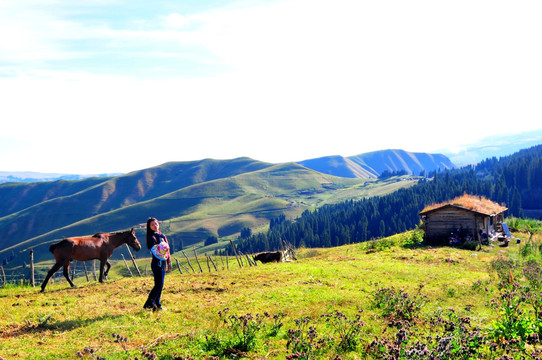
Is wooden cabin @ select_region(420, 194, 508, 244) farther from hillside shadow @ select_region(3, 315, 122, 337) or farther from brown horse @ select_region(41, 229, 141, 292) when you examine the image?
hillside shadow @ select_region(3, 315, 122, 337)

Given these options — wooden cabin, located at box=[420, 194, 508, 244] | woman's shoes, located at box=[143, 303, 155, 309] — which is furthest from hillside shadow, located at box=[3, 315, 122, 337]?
wooden cabin, located at box=[420, 194, 508, 244]

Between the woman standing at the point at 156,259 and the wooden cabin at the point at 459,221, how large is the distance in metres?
32.8

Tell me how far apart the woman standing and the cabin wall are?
33236mm

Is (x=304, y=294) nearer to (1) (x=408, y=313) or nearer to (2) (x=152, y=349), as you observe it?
(1) (x=408, y=313)

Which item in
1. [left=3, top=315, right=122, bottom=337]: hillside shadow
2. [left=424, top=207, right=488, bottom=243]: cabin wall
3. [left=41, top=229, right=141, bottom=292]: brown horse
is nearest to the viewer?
[left=3, top=315, right=122, bottom=337]: hillside shadow

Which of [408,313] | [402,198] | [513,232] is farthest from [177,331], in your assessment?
[402,198]

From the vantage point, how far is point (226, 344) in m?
9.41

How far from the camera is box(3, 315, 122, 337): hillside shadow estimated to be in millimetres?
10987

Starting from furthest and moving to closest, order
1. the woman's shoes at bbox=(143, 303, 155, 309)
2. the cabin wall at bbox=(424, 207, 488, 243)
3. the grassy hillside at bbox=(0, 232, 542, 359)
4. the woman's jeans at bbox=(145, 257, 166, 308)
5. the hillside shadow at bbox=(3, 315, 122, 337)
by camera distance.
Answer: the cabin wall at bbox=(424, 207, 488, 243) < the woman's shoes at bbox=(143, 303, 155, 309) < the woman's jeans at bbox=(145, 257, 166, 308) < the hillside shadow at bbox=(3, 315, 122, 337) < the grassy hillside at bbox=(0, 232, 542, 359)

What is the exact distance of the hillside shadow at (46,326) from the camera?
1099 cm

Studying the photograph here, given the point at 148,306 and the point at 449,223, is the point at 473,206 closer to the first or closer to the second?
the point at 449,223

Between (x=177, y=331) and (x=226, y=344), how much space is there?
7.39ft

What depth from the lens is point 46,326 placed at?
453 inches

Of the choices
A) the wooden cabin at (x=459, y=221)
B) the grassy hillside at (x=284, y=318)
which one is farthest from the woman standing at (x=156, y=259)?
the wooden cabin at (x=459, y=221)
